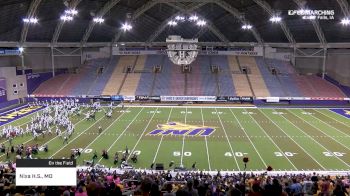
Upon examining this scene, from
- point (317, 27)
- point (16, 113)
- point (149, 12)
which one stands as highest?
point (149, 12)

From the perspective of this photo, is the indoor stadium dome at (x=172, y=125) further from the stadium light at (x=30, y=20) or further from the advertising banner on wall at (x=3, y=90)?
the stadium light at (x=30, y=20)

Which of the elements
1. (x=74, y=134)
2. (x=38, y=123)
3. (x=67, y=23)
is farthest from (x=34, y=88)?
(x=74, y=134)

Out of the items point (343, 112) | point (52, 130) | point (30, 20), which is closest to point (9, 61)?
point (30, 20)

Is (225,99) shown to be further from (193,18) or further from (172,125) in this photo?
(172,125)

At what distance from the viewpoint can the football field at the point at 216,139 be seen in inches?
905

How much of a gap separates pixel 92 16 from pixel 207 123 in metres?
22.6

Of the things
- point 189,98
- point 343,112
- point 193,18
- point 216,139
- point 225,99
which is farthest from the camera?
point 189,98

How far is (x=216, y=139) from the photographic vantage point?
2834cm

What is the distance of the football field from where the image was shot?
22984mm

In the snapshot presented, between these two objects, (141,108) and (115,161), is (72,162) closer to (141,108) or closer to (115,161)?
(115,161)

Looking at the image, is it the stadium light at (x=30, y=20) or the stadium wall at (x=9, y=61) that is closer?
the stadium light at (x=30, y=20)

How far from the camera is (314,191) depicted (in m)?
11.2

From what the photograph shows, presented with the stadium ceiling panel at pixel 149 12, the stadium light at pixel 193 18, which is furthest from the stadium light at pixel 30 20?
the stadium light at pixel 193 18

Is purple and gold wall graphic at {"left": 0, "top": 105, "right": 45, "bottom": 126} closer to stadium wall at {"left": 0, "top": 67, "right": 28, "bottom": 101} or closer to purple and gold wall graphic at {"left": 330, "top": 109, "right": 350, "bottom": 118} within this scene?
stadium wall at {"left": 0, "top": 67, "right": 28, "bottom": 101}
